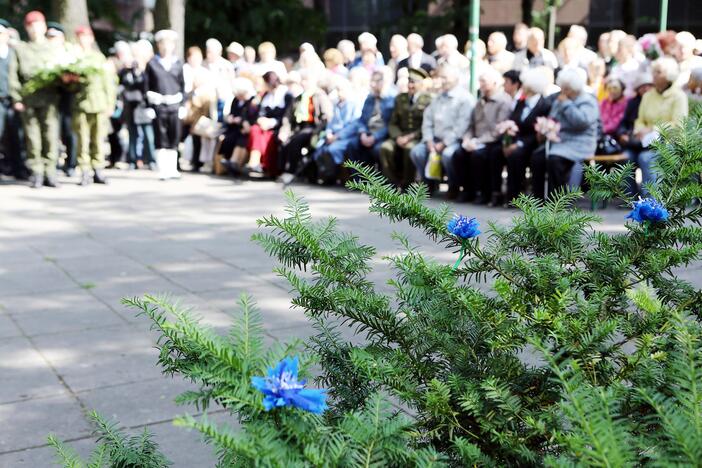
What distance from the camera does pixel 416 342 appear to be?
6.59ft

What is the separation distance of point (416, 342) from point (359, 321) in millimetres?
143

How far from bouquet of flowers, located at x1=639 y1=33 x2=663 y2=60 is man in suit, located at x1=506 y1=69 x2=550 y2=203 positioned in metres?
3.15

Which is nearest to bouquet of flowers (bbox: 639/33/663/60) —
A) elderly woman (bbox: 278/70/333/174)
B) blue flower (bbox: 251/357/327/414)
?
elderly woman (bbox: 278/70/333/174)

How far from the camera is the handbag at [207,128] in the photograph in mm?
15617

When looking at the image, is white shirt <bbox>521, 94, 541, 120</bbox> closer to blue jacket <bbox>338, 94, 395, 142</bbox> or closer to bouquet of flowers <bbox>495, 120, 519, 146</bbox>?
bouquet of flowers <bbox>495, 120, 519, 146</bbox>

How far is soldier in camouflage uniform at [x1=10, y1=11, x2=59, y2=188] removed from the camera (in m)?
12.8

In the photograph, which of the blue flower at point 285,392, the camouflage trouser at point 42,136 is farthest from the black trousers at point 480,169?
the blue flower at point 285,392

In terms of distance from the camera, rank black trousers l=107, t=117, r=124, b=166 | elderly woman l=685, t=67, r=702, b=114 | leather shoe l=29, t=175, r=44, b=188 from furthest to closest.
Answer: black trousers l=107, t=117, r=124, b=166
leather shoe l=29, t=175, r=44, b=188
elderly woman l=685, t=67, r=702, b=114

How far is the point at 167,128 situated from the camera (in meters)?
14.8

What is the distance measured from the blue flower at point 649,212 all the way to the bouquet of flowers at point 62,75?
1140 centimetres

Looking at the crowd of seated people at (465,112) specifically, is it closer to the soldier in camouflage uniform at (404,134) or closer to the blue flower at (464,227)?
the soldier in camouflage uniform at (404,134)

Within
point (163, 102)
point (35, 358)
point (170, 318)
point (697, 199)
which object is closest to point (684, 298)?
point (697, 199)

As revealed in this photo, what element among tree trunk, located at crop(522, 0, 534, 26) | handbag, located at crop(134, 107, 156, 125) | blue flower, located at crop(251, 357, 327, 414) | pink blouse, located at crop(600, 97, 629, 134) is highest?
tree trunk, located at crop(522, 0, 534, 26)

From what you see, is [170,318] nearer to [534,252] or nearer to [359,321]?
[359,321]
